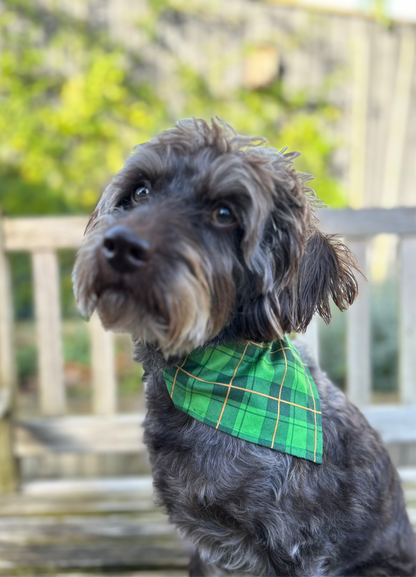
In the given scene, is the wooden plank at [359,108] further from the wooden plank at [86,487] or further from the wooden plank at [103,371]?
the wooden plank at [86,487]

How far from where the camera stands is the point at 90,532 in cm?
228

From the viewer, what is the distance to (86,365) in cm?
446

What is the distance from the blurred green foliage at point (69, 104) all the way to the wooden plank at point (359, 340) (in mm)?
A: 2867

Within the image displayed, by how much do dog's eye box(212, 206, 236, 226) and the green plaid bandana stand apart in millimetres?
347

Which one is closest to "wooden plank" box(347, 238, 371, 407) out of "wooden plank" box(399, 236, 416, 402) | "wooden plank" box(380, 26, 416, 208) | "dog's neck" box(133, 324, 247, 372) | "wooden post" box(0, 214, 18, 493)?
"wooden plank" box(399, 236, 416, 402)

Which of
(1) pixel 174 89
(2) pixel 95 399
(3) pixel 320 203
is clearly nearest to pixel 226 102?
(1) pixel 174 89

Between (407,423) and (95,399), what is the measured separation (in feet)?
5.37

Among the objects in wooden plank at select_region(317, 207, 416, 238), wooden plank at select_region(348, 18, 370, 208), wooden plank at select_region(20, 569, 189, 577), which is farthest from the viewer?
wooden plank at select_region(348, 18, 370, 208)

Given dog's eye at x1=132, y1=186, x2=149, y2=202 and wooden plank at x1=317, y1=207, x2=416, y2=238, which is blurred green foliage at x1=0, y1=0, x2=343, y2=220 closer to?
wooden plank at x1=317, y1=207, x2=416, y2=238

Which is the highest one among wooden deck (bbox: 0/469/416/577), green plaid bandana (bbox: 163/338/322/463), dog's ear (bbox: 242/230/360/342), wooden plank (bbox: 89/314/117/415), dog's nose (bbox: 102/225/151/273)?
dog's nose (bbox: 102/225/151/273)

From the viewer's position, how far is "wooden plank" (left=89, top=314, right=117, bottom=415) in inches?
103

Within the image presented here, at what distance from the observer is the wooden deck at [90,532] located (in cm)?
206

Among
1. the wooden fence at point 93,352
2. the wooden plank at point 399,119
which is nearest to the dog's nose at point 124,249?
the wooden fence at point 93,352

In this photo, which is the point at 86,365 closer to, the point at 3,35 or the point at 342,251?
the point at 3,35
